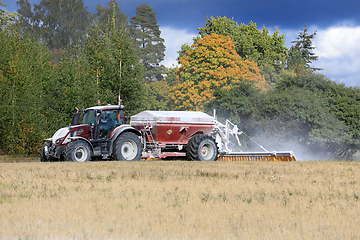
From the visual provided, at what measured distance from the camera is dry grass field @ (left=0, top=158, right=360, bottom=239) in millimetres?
6373

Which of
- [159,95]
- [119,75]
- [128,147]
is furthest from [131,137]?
[159,95]

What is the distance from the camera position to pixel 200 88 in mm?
49875

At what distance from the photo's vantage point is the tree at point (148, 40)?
89.4 metres

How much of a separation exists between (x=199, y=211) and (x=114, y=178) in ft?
17.9

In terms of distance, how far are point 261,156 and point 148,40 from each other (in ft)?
246

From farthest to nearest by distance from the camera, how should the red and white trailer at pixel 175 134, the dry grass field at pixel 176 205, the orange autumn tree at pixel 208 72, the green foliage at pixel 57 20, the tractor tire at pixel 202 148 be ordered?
the green foliage at pixel 57 20, the orange autumn tree at pixel 208 72, the tractor tire at pixel 202 148, the red and white trailer at pixel 175 134, the dry grass field at pixel 176 205

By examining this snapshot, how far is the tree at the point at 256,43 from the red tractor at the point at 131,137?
3628cm

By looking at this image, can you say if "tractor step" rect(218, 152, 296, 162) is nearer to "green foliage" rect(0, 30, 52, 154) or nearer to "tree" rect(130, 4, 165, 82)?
"green foliage" rect(0, 30, 52, 154)

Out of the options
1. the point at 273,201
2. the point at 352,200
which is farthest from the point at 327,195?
the point at 273,201

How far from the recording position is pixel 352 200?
911cm

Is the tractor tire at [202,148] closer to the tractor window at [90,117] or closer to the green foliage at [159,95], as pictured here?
the tractor window at [90,117]

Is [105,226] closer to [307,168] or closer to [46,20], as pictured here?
[307,168]

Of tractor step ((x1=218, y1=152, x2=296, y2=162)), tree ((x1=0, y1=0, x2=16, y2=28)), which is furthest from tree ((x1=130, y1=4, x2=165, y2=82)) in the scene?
tractor step ((x1=218, y1=152, x2=296, y2=162))

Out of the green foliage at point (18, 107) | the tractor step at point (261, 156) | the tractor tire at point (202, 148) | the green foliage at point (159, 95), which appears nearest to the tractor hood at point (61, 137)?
the tractor tire at point (202, 148)
